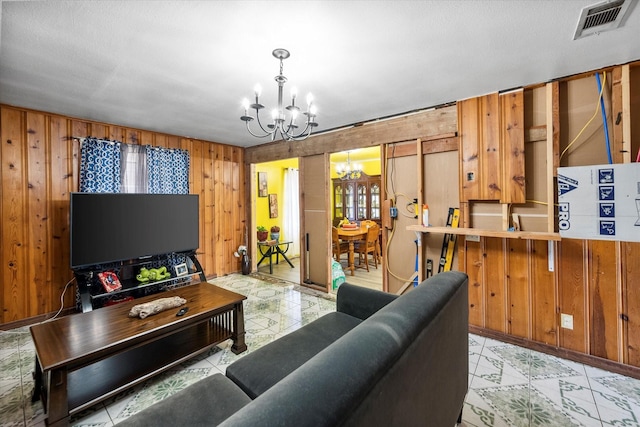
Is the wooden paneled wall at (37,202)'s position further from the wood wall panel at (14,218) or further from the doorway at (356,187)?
the doorway at (356,187)

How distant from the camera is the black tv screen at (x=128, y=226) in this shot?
3072mm

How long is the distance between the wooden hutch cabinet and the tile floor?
14.8 feet

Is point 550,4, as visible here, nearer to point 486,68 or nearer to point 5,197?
point 486,68

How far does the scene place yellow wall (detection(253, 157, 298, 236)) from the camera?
616 cm

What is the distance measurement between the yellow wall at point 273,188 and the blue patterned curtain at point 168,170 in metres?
1.88

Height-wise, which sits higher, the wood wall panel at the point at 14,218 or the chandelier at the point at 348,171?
the chandelier at the point at 348,171

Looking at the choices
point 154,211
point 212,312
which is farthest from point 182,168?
point 212,312

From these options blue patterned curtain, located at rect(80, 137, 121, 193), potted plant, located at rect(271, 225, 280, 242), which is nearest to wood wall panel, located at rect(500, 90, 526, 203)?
potted plant, located at rect(271, 225, 280, 242)

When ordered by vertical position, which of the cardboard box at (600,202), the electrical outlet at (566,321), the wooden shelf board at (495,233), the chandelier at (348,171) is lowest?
the electrical outlet at (566,321)

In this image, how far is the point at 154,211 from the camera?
366 centimetres

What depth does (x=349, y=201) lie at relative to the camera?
24.5 feet

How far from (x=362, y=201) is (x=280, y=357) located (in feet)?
19.3

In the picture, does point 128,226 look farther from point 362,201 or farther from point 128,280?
point 362,201

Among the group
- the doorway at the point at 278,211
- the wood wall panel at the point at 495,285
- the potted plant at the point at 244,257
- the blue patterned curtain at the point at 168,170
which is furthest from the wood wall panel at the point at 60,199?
the wood wall panel at the point at 495,285
